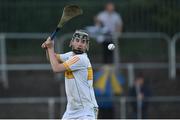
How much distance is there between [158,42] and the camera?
19.7m

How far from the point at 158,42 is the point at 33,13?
10.1 feet

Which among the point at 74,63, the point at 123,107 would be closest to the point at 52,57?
the point at 74,63

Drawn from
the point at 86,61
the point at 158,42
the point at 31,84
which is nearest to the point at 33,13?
the point at 31,84

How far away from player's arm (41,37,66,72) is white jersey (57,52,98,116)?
105 mm

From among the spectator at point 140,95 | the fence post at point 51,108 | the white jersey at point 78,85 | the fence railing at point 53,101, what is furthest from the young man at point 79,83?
the fence post at point 51,108

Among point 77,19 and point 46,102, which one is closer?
point 46,102

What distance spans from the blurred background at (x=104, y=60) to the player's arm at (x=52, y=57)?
7676mm

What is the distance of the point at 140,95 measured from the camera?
18016 millimetres

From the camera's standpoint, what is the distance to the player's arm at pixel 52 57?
402 inches

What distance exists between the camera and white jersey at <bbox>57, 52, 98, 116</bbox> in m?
10.5

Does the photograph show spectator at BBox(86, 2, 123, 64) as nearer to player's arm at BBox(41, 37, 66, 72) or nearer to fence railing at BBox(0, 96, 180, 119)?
fence railing at BBox(0, 96, 180, 119)

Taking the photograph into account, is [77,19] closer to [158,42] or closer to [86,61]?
[158,42]

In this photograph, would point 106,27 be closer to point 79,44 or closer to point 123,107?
point 123,107

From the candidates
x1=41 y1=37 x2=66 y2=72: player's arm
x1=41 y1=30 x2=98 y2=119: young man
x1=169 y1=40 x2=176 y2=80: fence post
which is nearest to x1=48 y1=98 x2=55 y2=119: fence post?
x1=169 y1=40 x2=176 y2=80: fence post
